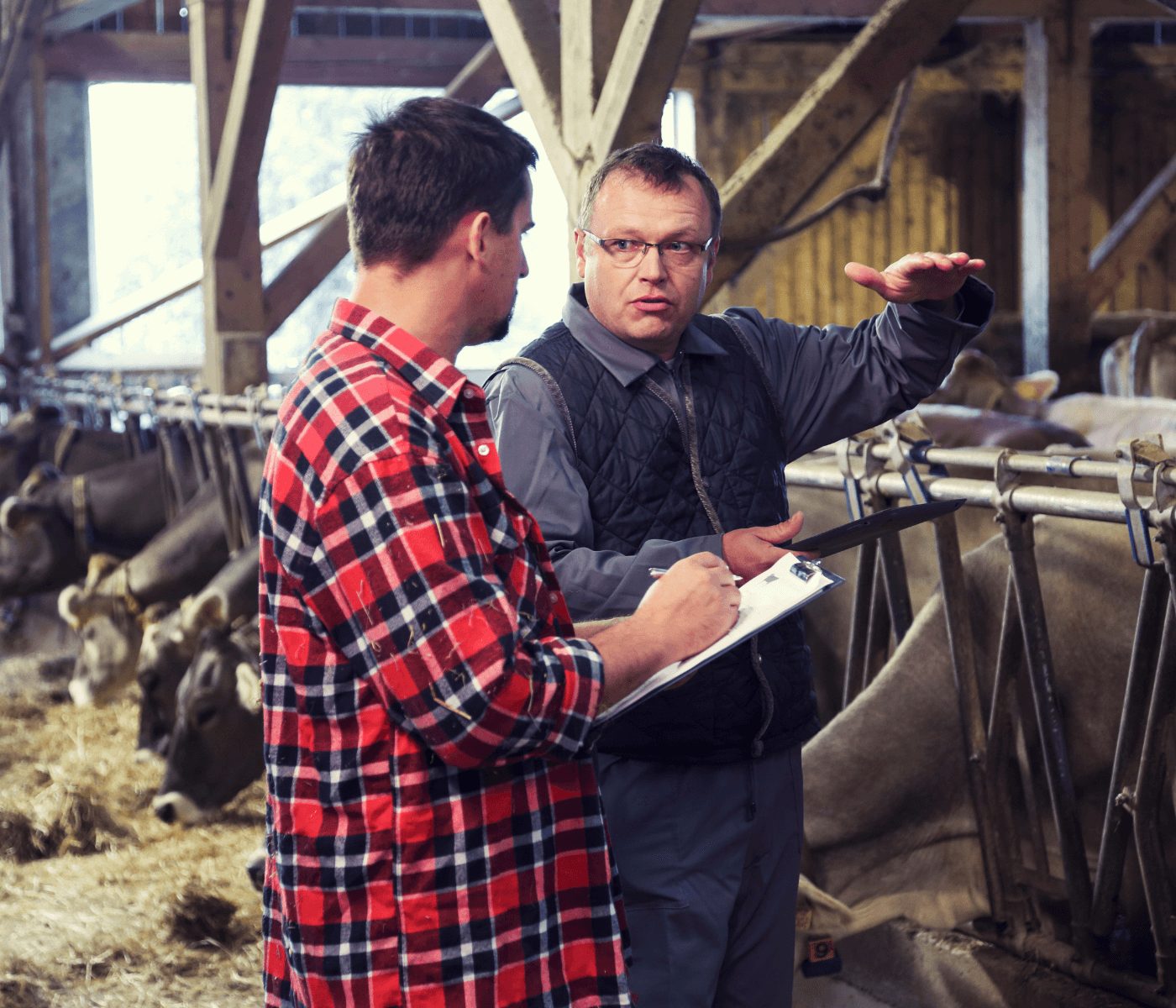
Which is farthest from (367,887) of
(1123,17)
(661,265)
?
(1123,17)

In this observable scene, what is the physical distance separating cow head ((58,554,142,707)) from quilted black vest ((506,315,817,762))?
13.7ft

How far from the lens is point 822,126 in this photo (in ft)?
10.8

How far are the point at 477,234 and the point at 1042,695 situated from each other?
159 centimetres

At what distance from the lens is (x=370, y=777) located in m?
1.33

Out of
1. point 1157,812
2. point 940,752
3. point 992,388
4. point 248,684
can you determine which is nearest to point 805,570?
point 1157,812

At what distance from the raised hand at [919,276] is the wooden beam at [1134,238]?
593 cm

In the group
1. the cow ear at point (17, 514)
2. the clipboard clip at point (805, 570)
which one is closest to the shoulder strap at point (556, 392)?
the clipboard clip at point (805, 570)

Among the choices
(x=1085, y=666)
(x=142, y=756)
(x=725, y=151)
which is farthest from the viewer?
(x=725, y=151)

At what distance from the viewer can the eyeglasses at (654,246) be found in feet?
6.19

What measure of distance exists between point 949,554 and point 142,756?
3.40 metres

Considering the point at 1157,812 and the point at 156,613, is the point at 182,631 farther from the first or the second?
the point at 1157,812

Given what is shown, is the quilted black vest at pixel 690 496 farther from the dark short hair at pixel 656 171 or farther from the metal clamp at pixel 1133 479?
the metal clamp at pixel 1133 479

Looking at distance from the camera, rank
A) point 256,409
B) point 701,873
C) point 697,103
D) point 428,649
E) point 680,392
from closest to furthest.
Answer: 1. point 428,649
2. point 701,873
3. point 680,392
4. point 256,409
5. point 697,103

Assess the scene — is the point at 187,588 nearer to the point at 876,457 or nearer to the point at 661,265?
the point at 876,457
